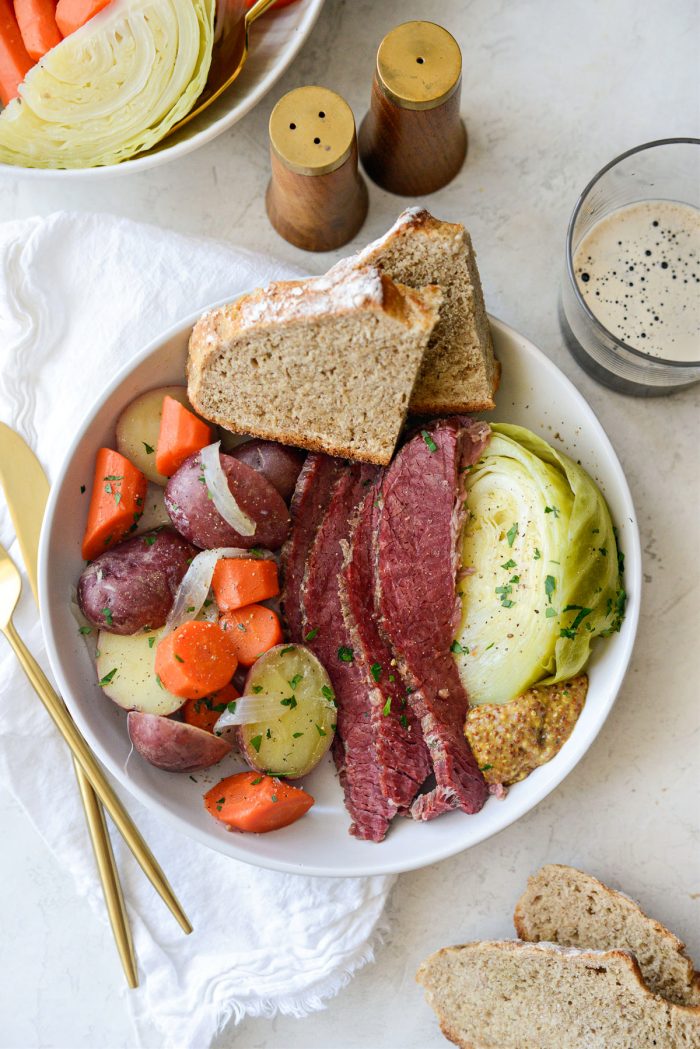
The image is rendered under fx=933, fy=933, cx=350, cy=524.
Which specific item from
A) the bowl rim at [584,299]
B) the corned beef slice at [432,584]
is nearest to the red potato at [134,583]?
the corned beef slice at [432,584]

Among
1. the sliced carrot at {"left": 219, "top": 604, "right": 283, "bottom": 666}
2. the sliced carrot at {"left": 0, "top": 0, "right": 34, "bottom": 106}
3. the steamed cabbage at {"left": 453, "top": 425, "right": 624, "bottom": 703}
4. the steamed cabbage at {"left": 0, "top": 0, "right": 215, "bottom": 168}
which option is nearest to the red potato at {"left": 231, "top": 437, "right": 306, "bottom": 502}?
the sliced carrot at {"left": 219, "top": 604, "right": 283, "bottom": 666}

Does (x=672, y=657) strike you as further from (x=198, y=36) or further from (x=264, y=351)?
(x=198, y=36)

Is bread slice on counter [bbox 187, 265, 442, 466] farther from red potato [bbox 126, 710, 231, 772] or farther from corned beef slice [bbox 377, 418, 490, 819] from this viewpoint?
red potato [bbox 126, 710, 231, 772]

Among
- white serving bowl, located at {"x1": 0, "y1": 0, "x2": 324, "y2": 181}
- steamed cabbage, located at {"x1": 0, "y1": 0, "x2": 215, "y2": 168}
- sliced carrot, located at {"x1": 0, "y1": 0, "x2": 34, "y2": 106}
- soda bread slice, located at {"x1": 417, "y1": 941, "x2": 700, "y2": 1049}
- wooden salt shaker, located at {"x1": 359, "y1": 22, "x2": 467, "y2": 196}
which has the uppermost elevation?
sliced carrot, located at {"x1": 0, "y1": 0, "x2": 34, "y2": 106}

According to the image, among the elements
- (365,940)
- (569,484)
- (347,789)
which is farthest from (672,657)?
(365,940)

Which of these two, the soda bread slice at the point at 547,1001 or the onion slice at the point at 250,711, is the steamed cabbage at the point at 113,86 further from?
the soda bread slice at the point at 547,1001

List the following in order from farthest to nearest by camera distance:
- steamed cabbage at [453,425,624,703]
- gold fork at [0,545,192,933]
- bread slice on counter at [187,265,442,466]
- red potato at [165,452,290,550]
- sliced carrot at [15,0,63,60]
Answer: gold fork at [0,545,192,933], sliced carrot at [15,0,63,60], red potato at [165,452,290,550], steamed cabbage at [453,425,624,703], bread slice on counter at [187,265,442,466]
